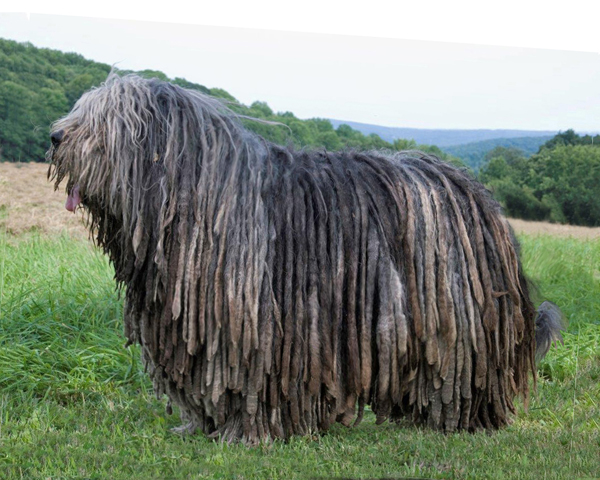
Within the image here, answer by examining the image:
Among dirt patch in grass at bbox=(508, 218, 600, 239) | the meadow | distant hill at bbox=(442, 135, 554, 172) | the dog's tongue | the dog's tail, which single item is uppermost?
distant hill at bbox=(442, 135, 554, 172)

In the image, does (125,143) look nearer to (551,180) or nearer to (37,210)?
(551,180)

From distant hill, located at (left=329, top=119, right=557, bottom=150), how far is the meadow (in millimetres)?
1424

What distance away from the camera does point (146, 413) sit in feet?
15.0

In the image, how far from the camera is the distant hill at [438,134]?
512 cm

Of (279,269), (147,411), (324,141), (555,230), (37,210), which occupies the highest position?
(324,141)

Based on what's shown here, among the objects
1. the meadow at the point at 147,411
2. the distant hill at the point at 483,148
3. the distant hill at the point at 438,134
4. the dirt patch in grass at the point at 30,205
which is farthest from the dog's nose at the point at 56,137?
the distant hill at the point at 483,148

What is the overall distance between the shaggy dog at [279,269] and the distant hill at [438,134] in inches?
44.3

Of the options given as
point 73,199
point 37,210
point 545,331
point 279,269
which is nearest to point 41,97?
point 37,210

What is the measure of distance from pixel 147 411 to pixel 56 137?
1.82m

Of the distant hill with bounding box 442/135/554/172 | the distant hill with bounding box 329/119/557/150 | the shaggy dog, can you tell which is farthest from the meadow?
the distant hill with bounding box 329/119/557/150

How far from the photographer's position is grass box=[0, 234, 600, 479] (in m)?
3.48

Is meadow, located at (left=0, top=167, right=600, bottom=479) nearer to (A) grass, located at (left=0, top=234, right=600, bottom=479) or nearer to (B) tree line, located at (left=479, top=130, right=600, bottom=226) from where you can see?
(A) grass, located at (left=0, top=234, right=600, bottom=479)

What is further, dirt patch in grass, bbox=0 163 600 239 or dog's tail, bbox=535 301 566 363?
dirt patch in grass, bbox=0 163 600 239

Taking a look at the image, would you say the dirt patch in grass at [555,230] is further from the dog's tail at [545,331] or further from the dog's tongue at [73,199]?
the dog's tongue at [73,199]
